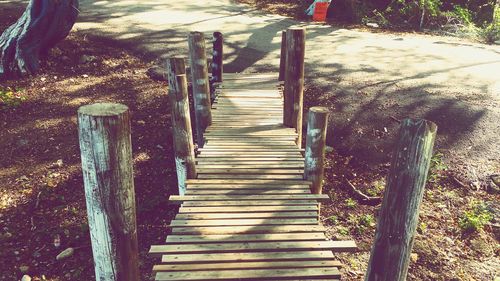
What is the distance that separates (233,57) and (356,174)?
520 cm

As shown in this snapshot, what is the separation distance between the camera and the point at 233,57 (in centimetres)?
1091

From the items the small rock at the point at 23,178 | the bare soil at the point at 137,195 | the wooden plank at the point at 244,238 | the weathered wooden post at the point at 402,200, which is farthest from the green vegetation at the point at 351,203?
the small rock at the point at 23,178

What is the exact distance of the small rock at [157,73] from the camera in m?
10.2

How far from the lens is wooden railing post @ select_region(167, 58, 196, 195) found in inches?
189

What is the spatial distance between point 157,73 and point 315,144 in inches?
265

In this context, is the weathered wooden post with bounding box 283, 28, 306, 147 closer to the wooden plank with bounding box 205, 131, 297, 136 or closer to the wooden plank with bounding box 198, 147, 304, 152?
the wooden plank with bounding box 205, 131, 297, 136

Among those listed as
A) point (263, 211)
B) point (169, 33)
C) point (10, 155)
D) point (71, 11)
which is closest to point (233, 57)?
point (169, 33)

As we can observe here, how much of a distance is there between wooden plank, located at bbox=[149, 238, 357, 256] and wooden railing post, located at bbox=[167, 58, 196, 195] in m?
1.59

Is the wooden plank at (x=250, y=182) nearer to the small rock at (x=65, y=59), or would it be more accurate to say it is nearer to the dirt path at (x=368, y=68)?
the dirt path at (x=368, y=68)

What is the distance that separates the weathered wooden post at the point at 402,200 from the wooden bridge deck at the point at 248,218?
0.73 metres

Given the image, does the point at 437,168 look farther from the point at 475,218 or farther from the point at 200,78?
the point at 200,78

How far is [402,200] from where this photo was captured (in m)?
2.45

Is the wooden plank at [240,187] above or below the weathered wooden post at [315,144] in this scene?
below

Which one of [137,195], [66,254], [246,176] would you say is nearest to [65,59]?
[137,195]
